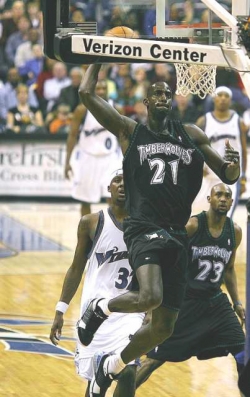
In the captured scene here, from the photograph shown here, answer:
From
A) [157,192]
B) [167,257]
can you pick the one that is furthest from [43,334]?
[157,192]

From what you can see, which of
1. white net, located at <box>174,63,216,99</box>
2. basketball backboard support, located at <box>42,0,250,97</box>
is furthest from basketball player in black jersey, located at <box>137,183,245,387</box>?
basketball backboard support, located at <box>42,0,250,97</box>

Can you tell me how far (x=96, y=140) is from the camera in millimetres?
15000

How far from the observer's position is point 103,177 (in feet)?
49.5

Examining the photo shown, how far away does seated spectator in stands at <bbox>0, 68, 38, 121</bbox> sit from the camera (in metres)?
19.3

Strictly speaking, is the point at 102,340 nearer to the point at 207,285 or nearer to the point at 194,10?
the point at 207,285

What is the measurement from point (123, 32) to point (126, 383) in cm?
236

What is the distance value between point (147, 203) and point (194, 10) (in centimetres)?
252

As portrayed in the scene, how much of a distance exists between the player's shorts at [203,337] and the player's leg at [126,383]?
733 mm

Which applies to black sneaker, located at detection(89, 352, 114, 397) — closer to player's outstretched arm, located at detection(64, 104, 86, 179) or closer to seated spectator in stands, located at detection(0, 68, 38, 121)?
player's outstretched arm, located at detection(64, 104, 86, 179)

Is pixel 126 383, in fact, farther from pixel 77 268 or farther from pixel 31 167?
pixel 31 167

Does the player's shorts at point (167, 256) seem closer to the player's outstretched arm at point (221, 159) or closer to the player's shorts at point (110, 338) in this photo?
the player's outstretched arm at point (221, 159)

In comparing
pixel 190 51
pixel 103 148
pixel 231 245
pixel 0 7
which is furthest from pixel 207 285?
pixel 0 7

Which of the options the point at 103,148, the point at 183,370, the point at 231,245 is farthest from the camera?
the point at 103,148

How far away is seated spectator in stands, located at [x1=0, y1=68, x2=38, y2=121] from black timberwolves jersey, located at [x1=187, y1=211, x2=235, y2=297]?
10884 millimetres
